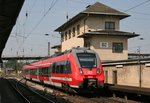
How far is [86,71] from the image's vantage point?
22562 millimetres

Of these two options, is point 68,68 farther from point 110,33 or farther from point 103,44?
point 103,44

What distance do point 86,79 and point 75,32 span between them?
27465 millimetres

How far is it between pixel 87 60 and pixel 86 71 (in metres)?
0.92

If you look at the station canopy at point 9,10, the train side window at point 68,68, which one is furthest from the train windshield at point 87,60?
the station canopy at point 9,10

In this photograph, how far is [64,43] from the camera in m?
56.2

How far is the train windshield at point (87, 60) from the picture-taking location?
22.9 m

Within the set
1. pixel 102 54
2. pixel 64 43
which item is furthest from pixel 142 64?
pixel 64 43

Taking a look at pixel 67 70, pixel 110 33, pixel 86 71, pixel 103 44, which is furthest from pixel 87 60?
pixel 103 44

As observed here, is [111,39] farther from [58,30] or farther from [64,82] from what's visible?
[64,82]

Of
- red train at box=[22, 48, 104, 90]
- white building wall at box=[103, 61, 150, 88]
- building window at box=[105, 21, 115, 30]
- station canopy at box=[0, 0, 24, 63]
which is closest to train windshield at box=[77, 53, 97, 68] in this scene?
red train at box=[22, 48, 104, 90]

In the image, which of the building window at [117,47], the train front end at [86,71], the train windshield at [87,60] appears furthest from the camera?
the building window at [117,47]

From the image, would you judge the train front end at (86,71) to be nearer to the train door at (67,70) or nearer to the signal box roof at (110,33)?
the train door at (67,70)

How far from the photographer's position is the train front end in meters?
22.3

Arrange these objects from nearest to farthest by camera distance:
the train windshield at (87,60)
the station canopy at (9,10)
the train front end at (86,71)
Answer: the station canopy at (9,10)
the train front end at (86,71)
the train windshield at (87,60)
